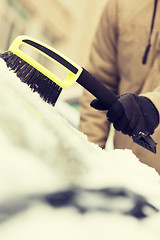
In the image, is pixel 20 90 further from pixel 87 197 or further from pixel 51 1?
pixel 51 1

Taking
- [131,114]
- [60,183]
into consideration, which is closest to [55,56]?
[131,114]

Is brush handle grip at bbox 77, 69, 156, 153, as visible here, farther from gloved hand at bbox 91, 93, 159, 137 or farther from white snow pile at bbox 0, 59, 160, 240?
white snow pile at bbox 0, 59, 160, 240

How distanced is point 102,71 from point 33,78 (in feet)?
2.31

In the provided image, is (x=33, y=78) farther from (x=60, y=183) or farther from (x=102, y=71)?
(x=102, y=71)

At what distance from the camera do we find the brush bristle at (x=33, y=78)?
0.73 m

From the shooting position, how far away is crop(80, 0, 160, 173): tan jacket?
Result: 43.8 inches

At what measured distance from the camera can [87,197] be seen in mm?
482

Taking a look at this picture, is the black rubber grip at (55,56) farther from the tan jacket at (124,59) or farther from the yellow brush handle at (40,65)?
the tan jacket at (124,59)

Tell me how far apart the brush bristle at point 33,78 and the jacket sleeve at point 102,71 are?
23.8 inches

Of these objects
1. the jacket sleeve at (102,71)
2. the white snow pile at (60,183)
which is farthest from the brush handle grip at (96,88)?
the jacket sleeve at (102,71)

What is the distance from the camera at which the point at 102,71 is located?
4.63 ft

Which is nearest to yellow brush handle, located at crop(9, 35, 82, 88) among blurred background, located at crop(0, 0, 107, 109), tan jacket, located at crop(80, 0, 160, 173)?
tan jacket, located at crop(80, 0, 160, 173)

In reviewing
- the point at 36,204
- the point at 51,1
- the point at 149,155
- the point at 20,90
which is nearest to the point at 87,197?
the point at 36,204

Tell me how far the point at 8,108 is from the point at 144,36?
740mm
